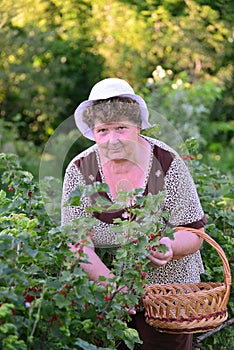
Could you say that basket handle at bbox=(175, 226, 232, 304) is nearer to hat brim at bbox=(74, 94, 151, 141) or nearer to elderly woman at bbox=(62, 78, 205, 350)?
elderly woman at bbox=(62, 78, 205, 350)

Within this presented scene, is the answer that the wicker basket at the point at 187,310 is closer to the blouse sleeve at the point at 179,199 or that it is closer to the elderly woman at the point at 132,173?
the elderly woman at the point at 132,173

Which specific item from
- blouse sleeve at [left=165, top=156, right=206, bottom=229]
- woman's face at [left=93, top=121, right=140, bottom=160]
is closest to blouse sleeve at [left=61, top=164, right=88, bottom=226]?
woman's face at [left=93, top=121, right=140, bottom=160]

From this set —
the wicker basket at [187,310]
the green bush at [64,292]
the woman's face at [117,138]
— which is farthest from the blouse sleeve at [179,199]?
the green bush at [64,292]

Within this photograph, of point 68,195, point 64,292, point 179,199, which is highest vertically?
point 64,292

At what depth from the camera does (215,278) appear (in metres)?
3.61

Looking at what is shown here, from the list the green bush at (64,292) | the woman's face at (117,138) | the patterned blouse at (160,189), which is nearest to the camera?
the green bush at (64,292)

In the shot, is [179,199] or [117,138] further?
[179,199]

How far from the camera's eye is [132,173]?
9.49ft

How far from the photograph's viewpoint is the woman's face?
9.08 feet

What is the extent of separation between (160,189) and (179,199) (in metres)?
0.09

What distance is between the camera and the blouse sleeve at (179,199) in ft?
9.54

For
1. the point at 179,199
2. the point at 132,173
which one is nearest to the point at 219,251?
the point at 179,199

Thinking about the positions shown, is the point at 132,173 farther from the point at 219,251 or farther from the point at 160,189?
the point at 219,251

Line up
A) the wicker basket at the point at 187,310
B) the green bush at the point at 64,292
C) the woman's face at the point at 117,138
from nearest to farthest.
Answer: the green bush at the point at 64,292
the wicker basket at the point at 187,310
the woman's face at the point at 117,138
